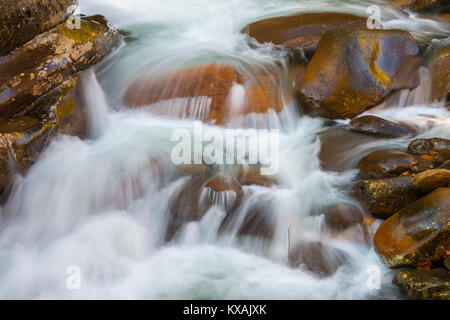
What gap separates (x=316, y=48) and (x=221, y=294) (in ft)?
16.1

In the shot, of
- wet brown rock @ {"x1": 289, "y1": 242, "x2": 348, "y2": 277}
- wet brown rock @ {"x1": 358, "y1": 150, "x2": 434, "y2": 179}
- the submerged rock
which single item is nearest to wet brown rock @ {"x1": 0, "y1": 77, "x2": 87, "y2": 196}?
wet brown rock @ {"x1": 289, "y1": 242, "x2": 348, "y2": 277}

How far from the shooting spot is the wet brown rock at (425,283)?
3729 mm

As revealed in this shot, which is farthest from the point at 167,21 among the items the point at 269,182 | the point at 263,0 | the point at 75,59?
the point at 269,182

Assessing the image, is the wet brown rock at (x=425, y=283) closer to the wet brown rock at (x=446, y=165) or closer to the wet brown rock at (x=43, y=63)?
the wet brown rock at (x=446, y=165)

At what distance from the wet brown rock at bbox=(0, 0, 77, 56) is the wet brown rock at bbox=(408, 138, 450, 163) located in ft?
17.9

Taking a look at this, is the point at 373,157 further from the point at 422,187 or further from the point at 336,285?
the point at 336,285

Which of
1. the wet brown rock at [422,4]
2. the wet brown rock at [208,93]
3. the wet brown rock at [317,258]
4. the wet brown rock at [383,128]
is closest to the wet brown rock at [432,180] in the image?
the wet brown rock at [317,258]

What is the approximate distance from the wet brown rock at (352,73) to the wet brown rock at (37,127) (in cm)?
360

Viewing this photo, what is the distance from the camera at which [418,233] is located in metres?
4.10

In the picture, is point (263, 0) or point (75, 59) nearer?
point (75, 59)

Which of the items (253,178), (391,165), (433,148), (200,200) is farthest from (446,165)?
(200,200)

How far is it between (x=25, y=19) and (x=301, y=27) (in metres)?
4.79

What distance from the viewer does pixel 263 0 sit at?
9672 millimetres

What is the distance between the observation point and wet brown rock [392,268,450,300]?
3729 millimetres
